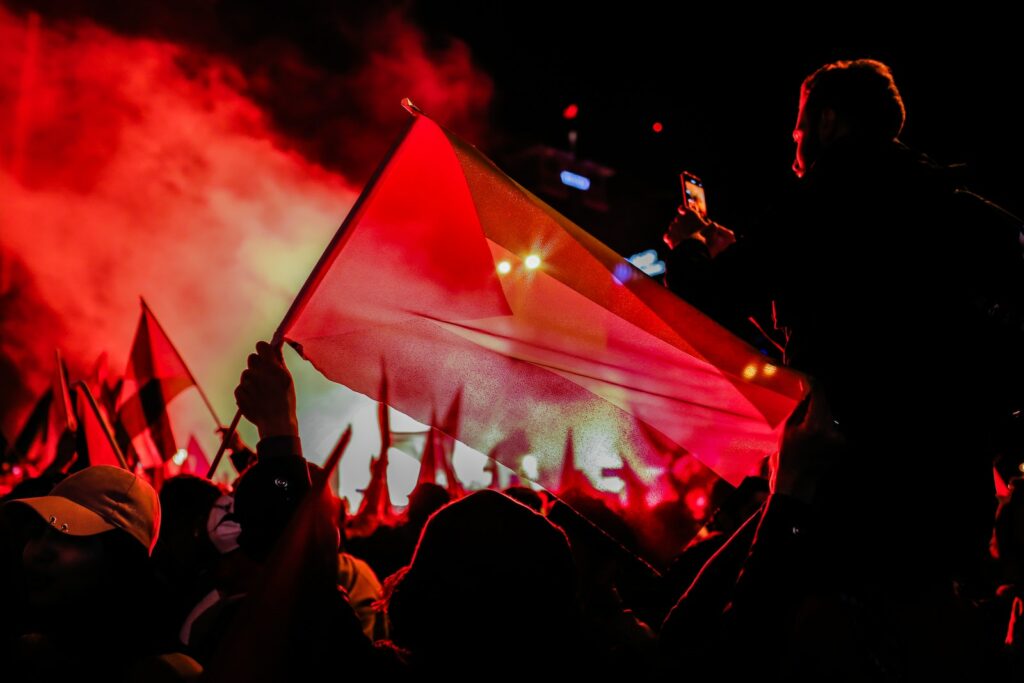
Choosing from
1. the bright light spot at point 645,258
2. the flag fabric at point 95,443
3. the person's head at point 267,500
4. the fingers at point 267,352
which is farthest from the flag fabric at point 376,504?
the bright light spot at point 645,258

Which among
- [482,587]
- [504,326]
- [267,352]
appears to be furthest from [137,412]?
[482,587]

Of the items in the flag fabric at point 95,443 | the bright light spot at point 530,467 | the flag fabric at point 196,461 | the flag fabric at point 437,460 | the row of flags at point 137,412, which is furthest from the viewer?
the flag fabric at point 196,461

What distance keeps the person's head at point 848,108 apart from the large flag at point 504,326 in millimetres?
654

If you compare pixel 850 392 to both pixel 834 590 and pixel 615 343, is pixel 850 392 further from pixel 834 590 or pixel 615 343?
pixel 615 343

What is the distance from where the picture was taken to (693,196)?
114 inches

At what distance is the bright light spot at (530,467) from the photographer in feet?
7.71

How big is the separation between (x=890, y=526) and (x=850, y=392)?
33cm

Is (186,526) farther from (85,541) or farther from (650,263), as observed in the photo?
(650,263)

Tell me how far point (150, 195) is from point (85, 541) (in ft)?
27.8

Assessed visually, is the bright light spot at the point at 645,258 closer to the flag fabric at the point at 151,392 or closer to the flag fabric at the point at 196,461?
the flag fabric at the point at 196,461

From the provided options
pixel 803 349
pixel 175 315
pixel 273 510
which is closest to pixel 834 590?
pixel 803 349

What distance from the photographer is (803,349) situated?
194cm

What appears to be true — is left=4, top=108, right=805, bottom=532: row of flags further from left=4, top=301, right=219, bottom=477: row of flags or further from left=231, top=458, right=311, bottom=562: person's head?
left=4, top=301, right=219, bottom=477: row of flags

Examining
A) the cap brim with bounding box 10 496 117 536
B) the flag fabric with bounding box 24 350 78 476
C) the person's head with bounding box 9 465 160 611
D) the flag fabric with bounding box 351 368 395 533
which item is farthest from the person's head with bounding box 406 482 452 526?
the flag fabric with bounding box 24 350 78 476
